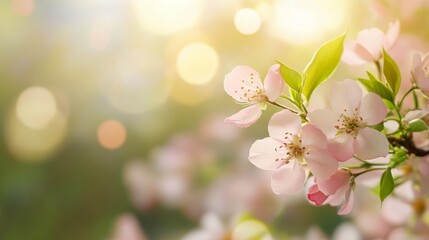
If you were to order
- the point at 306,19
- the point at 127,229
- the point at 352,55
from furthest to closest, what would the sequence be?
the point at 127,229 → the point at 306,19 → the point at 352,55

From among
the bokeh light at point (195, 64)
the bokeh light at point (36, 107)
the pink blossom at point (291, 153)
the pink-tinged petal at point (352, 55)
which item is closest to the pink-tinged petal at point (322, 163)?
the pink blossom at point (291, 153)

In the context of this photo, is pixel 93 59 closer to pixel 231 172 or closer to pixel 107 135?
pixel 107 135

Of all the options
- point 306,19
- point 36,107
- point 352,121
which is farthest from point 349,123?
point 36,107

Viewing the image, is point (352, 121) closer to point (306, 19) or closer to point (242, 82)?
point (242, 82)

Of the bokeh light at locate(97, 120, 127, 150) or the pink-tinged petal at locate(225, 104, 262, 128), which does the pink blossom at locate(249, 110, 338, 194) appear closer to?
the pink-tinged petal at locate(225, 104, 262, 128)

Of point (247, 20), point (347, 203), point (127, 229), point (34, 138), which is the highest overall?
point (347, 203)

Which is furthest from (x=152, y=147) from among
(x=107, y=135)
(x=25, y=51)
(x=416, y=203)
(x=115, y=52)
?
(x=416, y=203)
